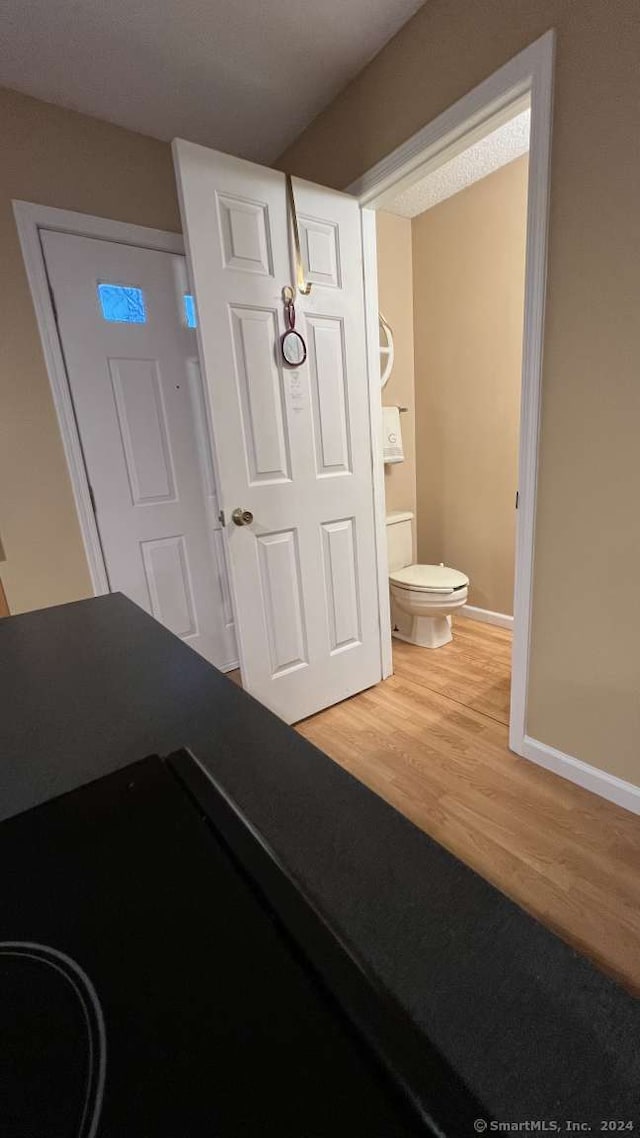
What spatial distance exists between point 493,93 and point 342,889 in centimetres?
189

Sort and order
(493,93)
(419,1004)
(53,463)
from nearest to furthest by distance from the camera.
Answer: (419,1004)
(493,93)
(53,463)

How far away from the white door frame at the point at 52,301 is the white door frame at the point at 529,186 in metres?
0.90

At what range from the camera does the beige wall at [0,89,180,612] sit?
5.30 feet

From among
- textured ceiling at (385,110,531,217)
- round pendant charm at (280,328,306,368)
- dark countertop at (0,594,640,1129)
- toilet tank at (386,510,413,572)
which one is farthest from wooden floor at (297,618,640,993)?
textured ceiling at (385,110,531,217)

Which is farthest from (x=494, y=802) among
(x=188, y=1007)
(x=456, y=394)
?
(x=456, y=394)

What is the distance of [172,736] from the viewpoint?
0.57 metres

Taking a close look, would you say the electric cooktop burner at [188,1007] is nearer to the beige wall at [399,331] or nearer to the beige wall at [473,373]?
the beige wall at [473,373]

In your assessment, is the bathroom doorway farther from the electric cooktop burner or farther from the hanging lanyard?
the electric cooktop burner

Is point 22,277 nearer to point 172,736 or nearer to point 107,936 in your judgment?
point 172,736

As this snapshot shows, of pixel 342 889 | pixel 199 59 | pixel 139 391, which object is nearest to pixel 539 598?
pixel 342 889

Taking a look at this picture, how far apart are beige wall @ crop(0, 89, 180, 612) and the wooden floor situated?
4.14 feet

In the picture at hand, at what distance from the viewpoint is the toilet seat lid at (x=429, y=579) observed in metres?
2.41

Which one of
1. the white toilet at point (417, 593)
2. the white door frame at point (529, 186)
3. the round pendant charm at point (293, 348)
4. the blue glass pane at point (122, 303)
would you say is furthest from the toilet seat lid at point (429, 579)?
the blue glass pane at point (122, 303)

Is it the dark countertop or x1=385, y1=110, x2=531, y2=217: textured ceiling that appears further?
x1=385, y1=110, x2=531, y2=217: textured ceiling
